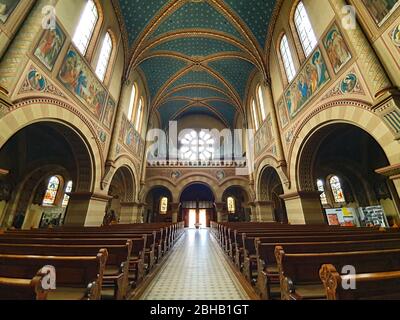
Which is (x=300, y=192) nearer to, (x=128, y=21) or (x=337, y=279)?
(x=337, y=279)

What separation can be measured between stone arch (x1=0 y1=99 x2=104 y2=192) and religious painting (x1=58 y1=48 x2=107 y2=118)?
0.76 meters

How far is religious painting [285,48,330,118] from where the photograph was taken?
6.40 m

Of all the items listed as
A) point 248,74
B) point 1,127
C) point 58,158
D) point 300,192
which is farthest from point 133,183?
point 248,74

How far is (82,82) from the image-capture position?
23.3 feet

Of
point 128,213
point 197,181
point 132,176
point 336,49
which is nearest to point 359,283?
point 336,49

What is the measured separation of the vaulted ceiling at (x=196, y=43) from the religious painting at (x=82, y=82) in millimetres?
3121

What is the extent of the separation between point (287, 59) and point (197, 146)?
1285cm

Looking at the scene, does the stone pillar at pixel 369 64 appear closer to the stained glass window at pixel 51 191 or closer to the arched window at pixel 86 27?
the arched window at pixel 86 27

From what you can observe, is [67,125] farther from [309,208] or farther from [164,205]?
[164,205]

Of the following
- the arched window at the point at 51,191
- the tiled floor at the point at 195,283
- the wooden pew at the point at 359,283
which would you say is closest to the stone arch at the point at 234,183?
the tiled floor at the point at 195,283

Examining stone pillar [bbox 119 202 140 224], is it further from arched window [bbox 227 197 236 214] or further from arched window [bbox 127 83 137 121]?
arched window [bbox 227 197 236 214]

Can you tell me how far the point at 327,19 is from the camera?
598 cm

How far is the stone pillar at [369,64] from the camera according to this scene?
404 centimetres

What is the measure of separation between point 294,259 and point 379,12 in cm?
584
